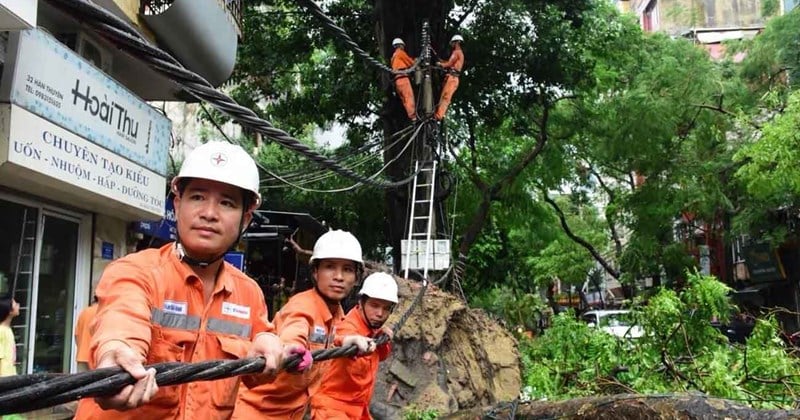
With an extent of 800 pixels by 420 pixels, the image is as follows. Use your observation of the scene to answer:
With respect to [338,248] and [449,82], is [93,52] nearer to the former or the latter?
[338,248]

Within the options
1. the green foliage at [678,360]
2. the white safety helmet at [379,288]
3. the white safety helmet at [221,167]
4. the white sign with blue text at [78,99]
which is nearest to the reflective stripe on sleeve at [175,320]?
the white safety helmet at [221,167]

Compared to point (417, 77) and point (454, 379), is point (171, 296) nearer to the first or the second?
point (454, 379)

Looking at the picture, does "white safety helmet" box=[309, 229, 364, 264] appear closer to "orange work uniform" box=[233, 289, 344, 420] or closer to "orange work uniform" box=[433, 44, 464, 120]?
"orange work uniform" box=[233, 289, 344, 420]

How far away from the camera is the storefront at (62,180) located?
5523 mm

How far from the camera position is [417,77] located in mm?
11180

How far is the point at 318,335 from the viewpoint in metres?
4.14

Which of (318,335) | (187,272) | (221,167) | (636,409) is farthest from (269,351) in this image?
(636,409)

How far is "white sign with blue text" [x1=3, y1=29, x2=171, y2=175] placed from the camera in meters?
5.47

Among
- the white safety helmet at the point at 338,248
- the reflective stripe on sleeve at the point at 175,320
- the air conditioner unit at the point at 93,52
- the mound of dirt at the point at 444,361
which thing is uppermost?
the air conditioner unit at the point at 93,52

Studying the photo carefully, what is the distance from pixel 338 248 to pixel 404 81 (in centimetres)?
670

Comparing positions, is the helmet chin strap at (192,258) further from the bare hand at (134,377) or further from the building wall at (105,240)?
the building wall at (105,240)

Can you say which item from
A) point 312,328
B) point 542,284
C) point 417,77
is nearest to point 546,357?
point 417,77

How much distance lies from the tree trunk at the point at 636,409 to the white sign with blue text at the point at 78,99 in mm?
4477

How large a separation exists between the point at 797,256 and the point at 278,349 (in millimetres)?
23775
